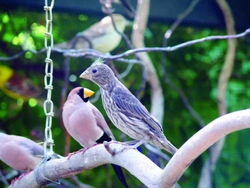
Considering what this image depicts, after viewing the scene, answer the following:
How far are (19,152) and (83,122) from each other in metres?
0.42

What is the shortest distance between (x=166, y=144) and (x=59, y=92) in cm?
208

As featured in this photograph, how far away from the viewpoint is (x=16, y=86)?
3891mm

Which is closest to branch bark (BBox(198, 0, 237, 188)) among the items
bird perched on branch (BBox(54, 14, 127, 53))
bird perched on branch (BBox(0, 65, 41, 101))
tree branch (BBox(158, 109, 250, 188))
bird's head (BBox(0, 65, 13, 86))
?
bird perched on branch (BBox(54, 14, 127, 53))

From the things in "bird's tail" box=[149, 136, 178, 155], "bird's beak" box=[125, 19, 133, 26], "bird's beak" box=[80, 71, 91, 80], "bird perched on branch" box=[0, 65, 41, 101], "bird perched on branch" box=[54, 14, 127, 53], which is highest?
"bird's beak" box=[125, 19, 133, 26]

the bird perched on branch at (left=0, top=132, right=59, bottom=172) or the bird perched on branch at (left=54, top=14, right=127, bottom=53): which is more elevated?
the bird perched on branch at (left=54, top=14, right=127, bottom=53)

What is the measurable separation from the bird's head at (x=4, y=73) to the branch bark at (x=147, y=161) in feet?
5.87

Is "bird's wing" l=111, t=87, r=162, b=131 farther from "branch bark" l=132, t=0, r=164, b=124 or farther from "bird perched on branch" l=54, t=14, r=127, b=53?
"bird perched on branch" l=54, t=14, r=127, b=53

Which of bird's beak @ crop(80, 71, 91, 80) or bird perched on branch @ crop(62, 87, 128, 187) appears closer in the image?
bird's beak @ crop(80, 71, 91, 80)

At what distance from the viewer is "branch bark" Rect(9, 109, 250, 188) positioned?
146cm

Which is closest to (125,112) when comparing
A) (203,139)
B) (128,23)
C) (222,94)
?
(203,139)

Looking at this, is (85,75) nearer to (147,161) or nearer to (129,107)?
(129,107)

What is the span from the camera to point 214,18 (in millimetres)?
3955

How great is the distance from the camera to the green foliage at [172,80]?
4.11 meters

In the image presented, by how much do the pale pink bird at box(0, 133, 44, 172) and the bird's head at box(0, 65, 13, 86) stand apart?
1.21 m
